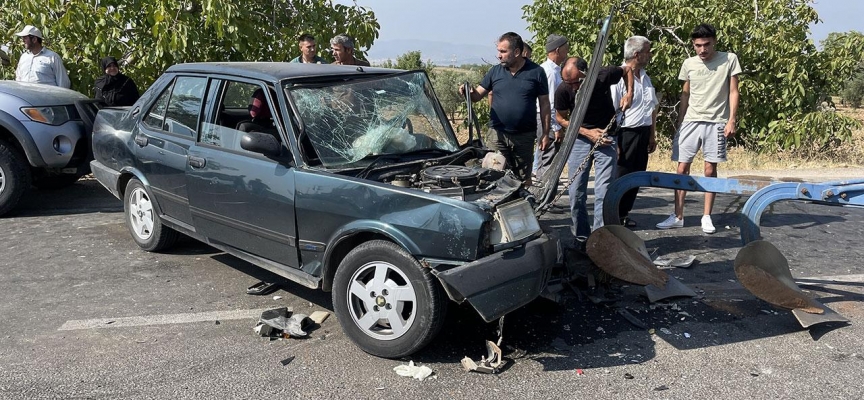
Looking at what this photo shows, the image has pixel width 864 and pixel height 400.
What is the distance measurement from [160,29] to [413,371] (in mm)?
7297

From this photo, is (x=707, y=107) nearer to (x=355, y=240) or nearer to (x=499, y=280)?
(x=499, y=280)

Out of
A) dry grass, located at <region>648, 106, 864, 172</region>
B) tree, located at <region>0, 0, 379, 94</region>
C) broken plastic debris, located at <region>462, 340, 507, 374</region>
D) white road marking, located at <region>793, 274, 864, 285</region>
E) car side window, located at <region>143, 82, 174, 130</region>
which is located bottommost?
dry grass, located at <region>648, 106, 864, 172</region>

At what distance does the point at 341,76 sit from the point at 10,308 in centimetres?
280

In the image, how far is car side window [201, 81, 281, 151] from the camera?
5.02 metres

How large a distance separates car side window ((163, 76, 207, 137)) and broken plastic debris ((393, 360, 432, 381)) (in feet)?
8.33

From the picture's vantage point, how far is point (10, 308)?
486 centimetres

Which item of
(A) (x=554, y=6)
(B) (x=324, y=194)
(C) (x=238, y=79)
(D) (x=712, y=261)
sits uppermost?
(A) (x=554, y=6)

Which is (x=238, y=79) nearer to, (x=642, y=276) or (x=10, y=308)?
(x=10, y=308)

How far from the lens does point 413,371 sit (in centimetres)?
387

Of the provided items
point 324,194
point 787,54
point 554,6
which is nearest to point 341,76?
point 324,194

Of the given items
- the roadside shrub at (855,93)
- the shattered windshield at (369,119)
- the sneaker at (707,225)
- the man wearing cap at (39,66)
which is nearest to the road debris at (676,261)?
the sneaker at (707,225)

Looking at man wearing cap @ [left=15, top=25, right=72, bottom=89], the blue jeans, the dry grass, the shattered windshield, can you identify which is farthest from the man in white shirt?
man wearing cap @ [left=15, top=25, right=72, bottom=89]

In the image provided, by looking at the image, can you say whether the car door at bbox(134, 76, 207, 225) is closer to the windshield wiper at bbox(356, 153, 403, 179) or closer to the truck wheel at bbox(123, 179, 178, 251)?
the truck wheel at bbox(123, 179, 178, 251)

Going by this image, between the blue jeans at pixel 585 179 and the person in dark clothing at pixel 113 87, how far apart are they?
5.95m
